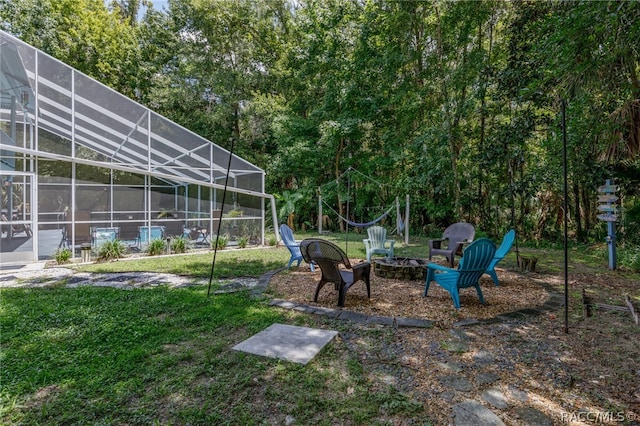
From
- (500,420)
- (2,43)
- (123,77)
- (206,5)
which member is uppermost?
(206,5)

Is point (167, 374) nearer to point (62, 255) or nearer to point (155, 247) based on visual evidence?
point (62, 255)

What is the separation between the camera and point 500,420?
182 cm

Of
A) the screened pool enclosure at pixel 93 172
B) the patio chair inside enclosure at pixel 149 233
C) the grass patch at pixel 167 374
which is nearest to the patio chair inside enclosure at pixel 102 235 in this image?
the screened pool enclosure at pixel 93 172

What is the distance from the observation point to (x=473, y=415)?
73.7 inches

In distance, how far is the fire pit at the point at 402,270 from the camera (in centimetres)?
533

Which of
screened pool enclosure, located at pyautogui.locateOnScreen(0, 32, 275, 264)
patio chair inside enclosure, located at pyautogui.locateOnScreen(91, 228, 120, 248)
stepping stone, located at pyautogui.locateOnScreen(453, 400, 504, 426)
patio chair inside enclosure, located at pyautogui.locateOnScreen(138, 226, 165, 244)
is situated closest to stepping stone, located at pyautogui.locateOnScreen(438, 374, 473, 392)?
stepping stone, located at pyautogui.locateOnScreen(453, 400, 504, 426)

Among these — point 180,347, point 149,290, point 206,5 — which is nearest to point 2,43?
point 149,290

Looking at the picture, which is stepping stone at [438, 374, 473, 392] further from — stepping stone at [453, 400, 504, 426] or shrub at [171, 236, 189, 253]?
shrub at [171, 236, 189, 253]

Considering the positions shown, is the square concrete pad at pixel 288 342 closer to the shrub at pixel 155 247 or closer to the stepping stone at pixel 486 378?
the stepping stone at pixel 486 378

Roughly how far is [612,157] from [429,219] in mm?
6507

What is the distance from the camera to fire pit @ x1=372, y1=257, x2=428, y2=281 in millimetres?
5328

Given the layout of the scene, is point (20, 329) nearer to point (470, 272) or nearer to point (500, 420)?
point (500, 420)

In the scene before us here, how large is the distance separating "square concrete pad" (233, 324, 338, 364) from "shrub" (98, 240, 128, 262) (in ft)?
17.8

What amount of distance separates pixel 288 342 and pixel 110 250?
586 centimetres
